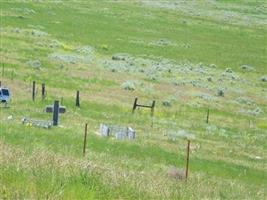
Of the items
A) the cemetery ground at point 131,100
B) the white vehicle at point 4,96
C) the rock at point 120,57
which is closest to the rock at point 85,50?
the cemetery ground at point 131,100

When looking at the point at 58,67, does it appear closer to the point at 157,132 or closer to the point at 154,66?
the point at 154,66

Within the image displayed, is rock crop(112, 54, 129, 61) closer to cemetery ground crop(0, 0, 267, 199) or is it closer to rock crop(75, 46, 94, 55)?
cemetery ground crop(0, 0, 267, 199)

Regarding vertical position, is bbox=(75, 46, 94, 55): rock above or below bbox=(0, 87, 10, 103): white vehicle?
below

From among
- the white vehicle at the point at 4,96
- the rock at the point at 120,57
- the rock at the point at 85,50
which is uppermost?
the white vehicle at the point at 4,96

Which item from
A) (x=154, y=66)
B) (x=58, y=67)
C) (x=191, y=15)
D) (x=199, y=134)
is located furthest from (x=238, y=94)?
(x=191, y=15)

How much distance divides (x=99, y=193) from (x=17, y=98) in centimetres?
3154

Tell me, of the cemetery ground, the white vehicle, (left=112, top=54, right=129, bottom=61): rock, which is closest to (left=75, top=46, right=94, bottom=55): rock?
the cemetery ground

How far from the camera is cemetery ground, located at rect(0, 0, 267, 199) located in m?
9.73

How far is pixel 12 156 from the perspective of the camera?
9719 mm

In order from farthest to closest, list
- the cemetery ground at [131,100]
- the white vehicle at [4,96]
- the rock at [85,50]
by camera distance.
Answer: the rock at [85,50] < the white vehicle at [4,96] < the cemetery ground at [131,100]

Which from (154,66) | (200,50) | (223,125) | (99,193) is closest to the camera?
(99,193)

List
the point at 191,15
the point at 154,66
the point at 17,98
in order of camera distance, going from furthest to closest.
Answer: the point at 191,15 → the point at 154,66 → the point at 17,98

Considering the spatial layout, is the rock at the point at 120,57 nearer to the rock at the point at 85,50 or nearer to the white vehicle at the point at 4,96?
the rock at the point at 85,50

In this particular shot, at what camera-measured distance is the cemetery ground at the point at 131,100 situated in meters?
9.73
